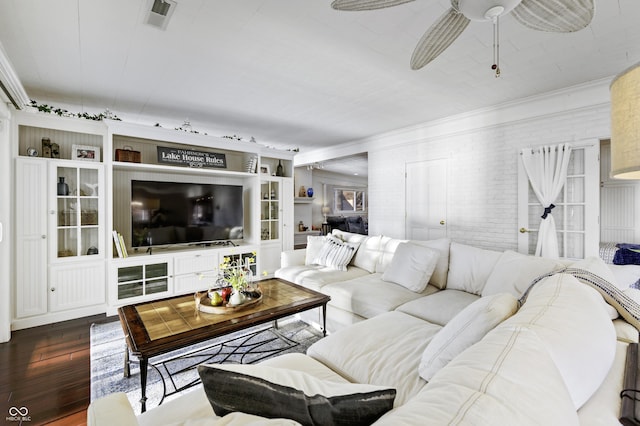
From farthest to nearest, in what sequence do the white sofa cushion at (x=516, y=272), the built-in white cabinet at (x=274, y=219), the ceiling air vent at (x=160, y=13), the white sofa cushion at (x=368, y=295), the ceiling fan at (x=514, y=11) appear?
the built-in white cabinet at (x=274, y=219), the white sofa cushion at (x=368, y=295), the white sofa cushion at (x=516, y=272), the ceiling air vent at (x=160, y=13), the ceiling fan at (x=514, y=11)

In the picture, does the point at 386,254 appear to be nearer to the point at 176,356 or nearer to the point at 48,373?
the point at 176,356

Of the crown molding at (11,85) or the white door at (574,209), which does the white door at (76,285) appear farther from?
the white door at (574,209)

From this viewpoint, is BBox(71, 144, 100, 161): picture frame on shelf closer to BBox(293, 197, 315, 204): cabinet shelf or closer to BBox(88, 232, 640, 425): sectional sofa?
BBox(88, 232, 640, 425): sectional sofa

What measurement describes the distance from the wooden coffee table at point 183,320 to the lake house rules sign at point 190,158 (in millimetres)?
2282

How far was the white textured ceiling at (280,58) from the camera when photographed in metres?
1.91

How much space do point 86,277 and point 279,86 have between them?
10.3ft

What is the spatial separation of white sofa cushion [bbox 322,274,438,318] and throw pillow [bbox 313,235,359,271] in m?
0.52

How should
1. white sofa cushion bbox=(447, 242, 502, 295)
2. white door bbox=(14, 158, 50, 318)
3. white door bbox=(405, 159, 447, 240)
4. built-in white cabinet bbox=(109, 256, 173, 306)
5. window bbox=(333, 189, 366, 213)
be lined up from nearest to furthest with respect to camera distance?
white sofa cushion bbox=(447, 242, 502, 295) → white door bbox=(14, 158, 50, 318) → built-in white cabinet bbox=(109, 256, 173, 306) → white door bbox=(405, 159, 447, 240) → window bbox=(333, 189, 366, 213)

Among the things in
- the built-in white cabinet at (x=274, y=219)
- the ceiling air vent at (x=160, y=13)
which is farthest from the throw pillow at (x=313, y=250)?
the ceiling air vent at (x=160, y=13)

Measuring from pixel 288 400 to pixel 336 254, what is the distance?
283 centimetres

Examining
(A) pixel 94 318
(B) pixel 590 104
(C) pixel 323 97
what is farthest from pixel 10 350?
(B) pixel 590 104

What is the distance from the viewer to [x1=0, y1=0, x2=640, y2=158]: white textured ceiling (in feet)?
6.28

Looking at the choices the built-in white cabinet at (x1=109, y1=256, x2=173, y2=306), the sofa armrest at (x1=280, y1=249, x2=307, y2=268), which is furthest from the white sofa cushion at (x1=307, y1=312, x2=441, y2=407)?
the built-in white cabinet at (x1=109, y1=256, x2=173, y2=306)

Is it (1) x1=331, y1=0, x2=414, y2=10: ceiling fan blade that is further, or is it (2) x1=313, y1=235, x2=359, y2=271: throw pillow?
(2) x1=313, y1=235, x2=359, y2=271: throw pillow
